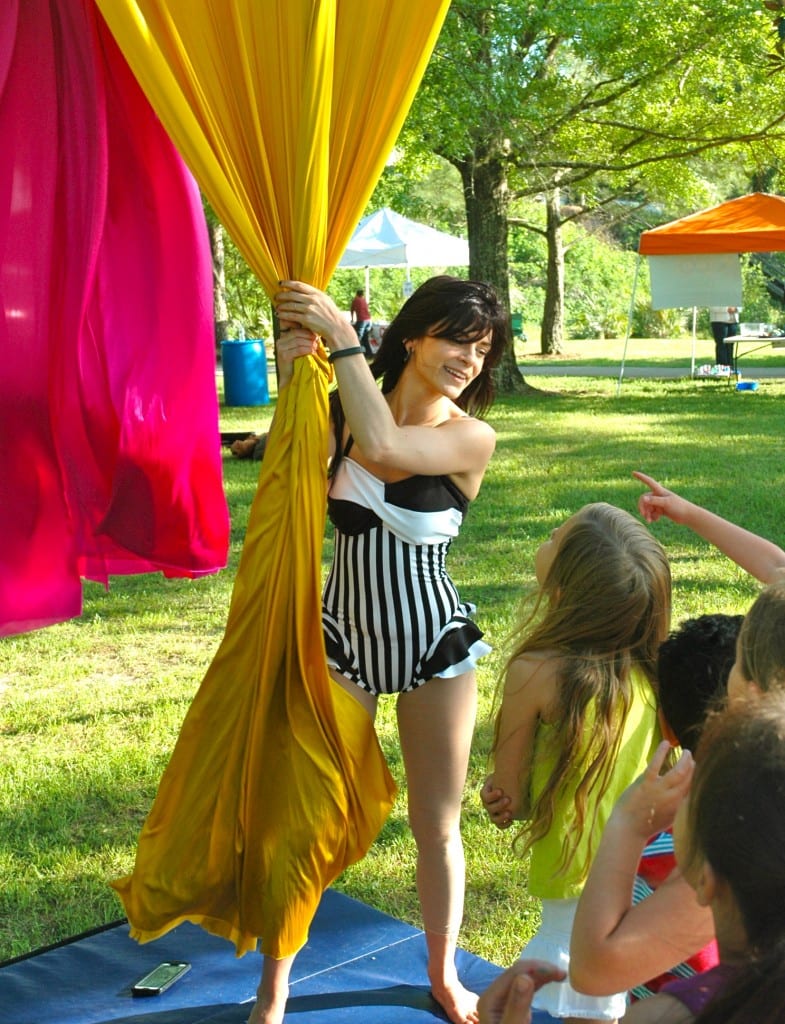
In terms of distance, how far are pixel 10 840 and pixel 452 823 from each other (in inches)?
76.3

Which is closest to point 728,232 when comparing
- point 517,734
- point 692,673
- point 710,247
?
point 710,247

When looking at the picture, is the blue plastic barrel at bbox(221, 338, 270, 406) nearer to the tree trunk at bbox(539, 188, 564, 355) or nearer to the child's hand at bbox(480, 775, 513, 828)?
the tree trunk at bbox(539, 188, 564, 355)

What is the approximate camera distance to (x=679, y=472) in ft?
33.6


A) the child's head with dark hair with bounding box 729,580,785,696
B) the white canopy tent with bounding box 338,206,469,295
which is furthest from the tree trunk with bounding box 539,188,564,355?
the child's head with dark hair with bounding box 729,580,785,696

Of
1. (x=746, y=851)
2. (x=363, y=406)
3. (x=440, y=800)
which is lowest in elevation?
(x=440, y=800)

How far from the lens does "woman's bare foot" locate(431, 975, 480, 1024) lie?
3.04 meters

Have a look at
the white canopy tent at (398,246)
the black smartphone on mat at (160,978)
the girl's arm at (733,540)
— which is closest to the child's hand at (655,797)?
the girl's arm at (733,540)

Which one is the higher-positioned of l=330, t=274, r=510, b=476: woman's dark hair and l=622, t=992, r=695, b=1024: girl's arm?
l=330, t=274, r=510, b=476: woman's dark hair

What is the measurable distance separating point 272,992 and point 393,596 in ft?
2.98

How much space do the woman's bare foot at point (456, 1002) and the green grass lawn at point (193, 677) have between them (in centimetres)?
45

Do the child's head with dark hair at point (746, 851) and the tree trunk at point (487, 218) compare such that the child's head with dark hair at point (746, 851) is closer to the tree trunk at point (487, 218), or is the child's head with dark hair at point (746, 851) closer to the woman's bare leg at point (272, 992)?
the woman's bare leg at point (272, 992)

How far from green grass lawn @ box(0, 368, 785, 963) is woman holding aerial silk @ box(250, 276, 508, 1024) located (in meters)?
0.87

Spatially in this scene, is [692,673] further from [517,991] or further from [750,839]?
[750,839]

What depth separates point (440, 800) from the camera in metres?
2.94
